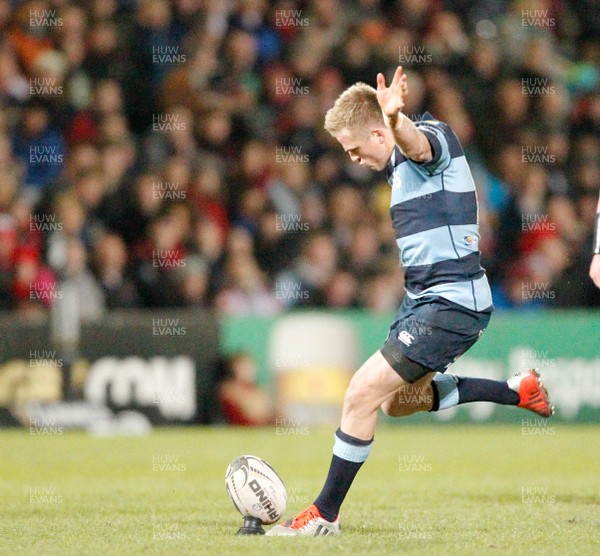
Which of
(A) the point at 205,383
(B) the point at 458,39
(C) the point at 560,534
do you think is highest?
(B) the point at 458,39

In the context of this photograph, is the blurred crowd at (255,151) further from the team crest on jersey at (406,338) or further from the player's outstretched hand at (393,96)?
the player's outstretched hand at (393,96)

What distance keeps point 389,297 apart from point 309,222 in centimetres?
130

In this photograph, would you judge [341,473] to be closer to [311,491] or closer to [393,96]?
[393,96]

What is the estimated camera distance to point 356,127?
5941mm

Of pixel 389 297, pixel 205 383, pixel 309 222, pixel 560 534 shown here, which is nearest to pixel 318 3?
pixel 309 222

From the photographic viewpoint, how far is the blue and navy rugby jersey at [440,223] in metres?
6.00

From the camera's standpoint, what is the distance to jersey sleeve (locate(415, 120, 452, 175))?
577 cm

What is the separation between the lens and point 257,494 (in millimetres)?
6043

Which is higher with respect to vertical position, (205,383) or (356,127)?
(356,127)

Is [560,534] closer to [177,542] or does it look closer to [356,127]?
Result: [177,542]

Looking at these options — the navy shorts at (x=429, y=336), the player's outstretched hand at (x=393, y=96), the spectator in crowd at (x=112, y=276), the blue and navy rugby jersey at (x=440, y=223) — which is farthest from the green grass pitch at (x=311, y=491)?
the player's outstretched hand at (x=393, y=96)

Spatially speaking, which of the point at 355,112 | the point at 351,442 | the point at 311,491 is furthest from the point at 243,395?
the point at 355,112

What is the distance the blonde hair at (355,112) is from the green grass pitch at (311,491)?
6.65 ft

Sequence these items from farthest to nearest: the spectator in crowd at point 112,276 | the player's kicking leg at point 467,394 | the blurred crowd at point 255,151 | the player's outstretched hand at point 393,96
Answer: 1. the blurred crowd at point 255,151
2. the spectator in crowd at point 112,276
3. the player's kicking leg at point 467,394
4. the player's outstretched hand at point 393,96
